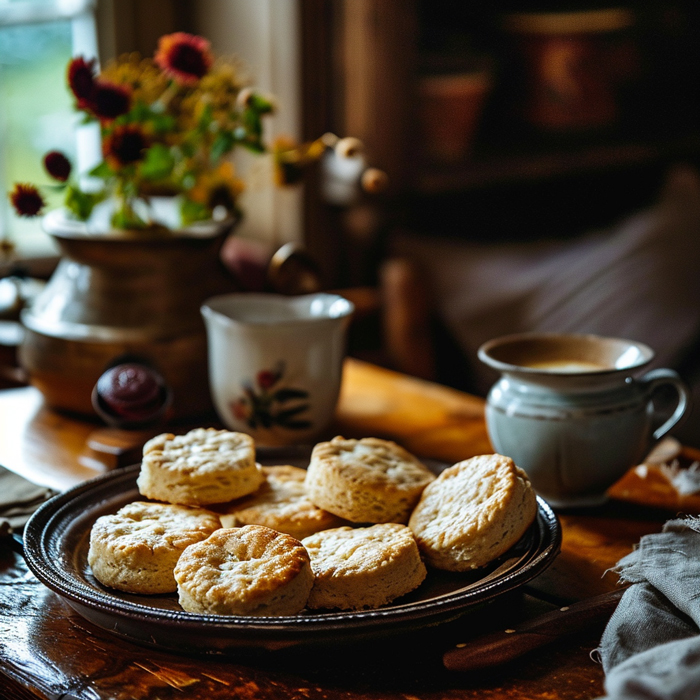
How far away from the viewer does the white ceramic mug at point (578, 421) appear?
3.57ft

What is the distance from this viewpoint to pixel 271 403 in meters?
1.34

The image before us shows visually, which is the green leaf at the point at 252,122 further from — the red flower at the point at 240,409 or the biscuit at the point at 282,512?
the biscuit at the point at 282,512

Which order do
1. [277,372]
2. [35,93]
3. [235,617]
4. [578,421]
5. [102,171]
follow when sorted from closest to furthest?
[235,617]
[578,421]
[277,372]
[102,171]
[35,93]

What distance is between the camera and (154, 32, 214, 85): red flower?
4.69 ft

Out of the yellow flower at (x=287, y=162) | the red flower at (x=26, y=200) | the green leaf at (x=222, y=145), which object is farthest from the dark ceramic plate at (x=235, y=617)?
the yellow flower at (x=287, y=162)

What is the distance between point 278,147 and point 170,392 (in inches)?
20.2

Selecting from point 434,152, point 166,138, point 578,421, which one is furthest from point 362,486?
point 434,152

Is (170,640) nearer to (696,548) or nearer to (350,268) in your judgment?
(696,548)

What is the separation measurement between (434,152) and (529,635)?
7.52 feet

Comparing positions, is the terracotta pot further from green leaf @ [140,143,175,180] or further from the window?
the window

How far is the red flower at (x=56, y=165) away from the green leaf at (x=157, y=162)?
0.13 metres

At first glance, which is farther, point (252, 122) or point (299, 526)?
point (252, 122)

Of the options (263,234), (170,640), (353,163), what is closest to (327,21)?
(263,234)

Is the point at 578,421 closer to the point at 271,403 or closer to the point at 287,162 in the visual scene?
the point at 271,403
